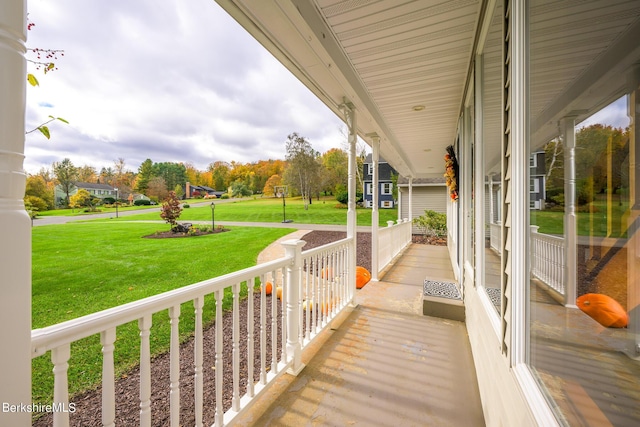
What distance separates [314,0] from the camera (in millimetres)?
1652

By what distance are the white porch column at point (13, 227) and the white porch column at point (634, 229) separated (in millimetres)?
1546

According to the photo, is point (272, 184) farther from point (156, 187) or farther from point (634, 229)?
point (634, 229)

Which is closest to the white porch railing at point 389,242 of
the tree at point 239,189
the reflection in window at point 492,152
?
the reflection in window at point 492,152

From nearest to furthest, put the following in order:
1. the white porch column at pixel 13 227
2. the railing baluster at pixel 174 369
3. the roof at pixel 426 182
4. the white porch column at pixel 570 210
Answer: the white porch column at pixel 13 227, the white porch column at pixel 570 210, the railing baluster at pixel 174 369, the roof at pixel 426 182

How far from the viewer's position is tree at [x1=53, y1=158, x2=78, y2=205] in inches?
226

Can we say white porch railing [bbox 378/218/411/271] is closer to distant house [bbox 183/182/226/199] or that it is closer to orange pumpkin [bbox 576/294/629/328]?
orange pumpkin [bbox 576/294/629/328]

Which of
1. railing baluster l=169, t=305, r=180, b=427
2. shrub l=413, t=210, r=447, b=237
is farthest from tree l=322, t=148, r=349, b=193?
railing baluster l=169, t=305, r=180, b=427

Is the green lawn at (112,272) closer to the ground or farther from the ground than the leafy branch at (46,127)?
closer to the ground

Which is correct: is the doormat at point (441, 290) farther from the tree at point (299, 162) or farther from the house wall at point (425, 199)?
the tree at point (299, 162)

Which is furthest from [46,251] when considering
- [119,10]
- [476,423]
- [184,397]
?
[476,423]

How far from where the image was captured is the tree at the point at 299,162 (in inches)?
871

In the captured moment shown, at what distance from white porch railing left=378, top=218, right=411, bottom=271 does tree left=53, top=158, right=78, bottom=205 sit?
687 cm

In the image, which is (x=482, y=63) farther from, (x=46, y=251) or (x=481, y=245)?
(x=46, y=251)

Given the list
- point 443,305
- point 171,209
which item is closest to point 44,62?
point 443,305
